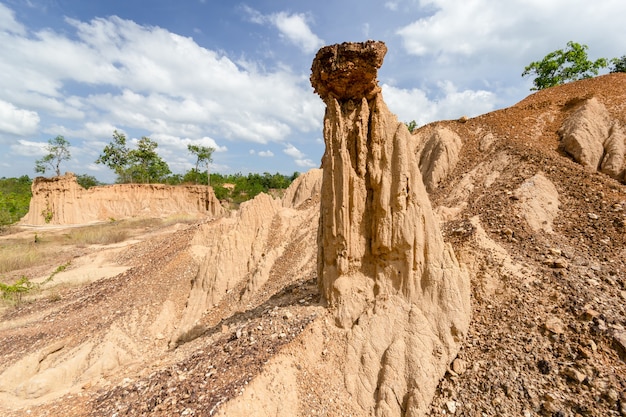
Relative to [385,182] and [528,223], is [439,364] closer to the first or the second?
[385,182]

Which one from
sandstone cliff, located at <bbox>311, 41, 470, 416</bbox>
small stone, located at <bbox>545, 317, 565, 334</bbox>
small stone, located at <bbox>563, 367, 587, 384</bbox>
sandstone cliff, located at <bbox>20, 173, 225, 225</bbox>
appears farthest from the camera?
sandstone cliff, located at <bbox>20, 173, 225, 225</bbox>

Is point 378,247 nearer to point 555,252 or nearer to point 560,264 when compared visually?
point 560,264

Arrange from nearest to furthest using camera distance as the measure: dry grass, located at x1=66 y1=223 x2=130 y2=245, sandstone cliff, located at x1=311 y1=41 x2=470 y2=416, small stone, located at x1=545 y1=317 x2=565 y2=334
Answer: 1. small stone, located at x1=545 y1=317 x2=565 y2=334
2. sandstone cliff, located at x1=311 y1=41 x2=470 y2=416
3. dry grass, located at x1=66 y1=223 x2=130 y2=245

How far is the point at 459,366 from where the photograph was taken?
5.41 m

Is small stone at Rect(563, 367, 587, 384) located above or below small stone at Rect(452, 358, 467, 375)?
above

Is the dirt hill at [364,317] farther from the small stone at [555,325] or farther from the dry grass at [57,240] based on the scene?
the dry grass at [57,240]

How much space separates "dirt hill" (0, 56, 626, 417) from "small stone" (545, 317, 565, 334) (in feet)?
0.09

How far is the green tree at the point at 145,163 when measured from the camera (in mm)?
46688

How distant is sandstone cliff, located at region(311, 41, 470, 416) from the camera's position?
5.50 m

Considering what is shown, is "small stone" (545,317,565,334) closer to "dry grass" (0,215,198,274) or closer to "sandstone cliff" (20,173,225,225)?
"dry grass" (0,215,198,274)

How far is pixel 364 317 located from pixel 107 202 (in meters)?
37.8

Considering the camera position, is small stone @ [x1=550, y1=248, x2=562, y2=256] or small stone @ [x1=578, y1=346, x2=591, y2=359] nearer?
small stone @ [x1=578, y1=346, x2=591, y2=359]

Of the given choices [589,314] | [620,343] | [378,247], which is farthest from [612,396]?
[378,247]

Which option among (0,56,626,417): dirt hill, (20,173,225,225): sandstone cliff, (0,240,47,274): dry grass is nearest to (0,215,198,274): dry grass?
(0,240,47,274): dry grass
